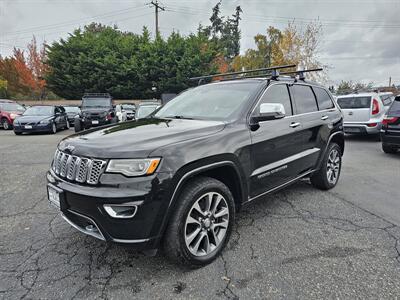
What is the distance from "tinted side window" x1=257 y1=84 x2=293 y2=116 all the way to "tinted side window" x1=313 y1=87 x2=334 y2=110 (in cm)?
98

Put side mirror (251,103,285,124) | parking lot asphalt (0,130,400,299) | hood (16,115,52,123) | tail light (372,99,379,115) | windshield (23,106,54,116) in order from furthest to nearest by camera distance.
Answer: windshield (23,106,54,116)
hood (16,115,52,123)
tail light (372,99,379,115)
side mirror (251,103,285,124)
parking lot asphalt (0,130,400,299)

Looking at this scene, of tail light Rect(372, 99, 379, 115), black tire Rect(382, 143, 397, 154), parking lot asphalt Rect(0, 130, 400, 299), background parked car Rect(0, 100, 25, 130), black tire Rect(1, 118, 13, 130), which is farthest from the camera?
black tire Rect(1, 118, 13, 130)

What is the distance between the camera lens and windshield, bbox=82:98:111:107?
1499 cm

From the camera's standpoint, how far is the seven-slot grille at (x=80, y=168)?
2213mm

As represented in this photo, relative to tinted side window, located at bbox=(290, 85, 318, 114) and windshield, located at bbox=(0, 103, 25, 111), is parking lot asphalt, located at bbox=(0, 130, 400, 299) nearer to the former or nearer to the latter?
tinted side window, located at bbox=(290, 85, 318, 114)

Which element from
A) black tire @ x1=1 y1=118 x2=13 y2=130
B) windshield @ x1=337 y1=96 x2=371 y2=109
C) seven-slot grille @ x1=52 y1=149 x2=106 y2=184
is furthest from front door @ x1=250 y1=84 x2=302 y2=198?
black tire @ x1=1 y1=118 x2=13 y2=130

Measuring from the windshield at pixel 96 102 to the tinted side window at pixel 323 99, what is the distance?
12.7 metres

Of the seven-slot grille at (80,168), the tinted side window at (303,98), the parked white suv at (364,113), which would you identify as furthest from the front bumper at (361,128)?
the seven-slot grille at (80,168)

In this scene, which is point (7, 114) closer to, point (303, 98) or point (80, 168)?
point (80, 168)

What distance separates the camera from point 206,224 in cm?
262

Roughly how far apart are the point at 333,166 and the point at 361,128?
233 inches

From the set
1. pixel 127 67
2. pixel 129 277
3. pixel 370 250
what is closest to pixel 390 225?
pixel 370 250

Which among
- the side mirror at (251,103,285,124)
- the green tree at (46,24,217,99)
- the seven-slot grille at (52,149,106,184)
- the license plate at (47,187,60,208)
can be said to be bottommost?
the license plate at (47,187,60,208)

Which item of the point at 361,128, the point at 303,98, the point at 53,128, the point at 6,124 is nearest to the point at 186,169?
the point at 303,98
